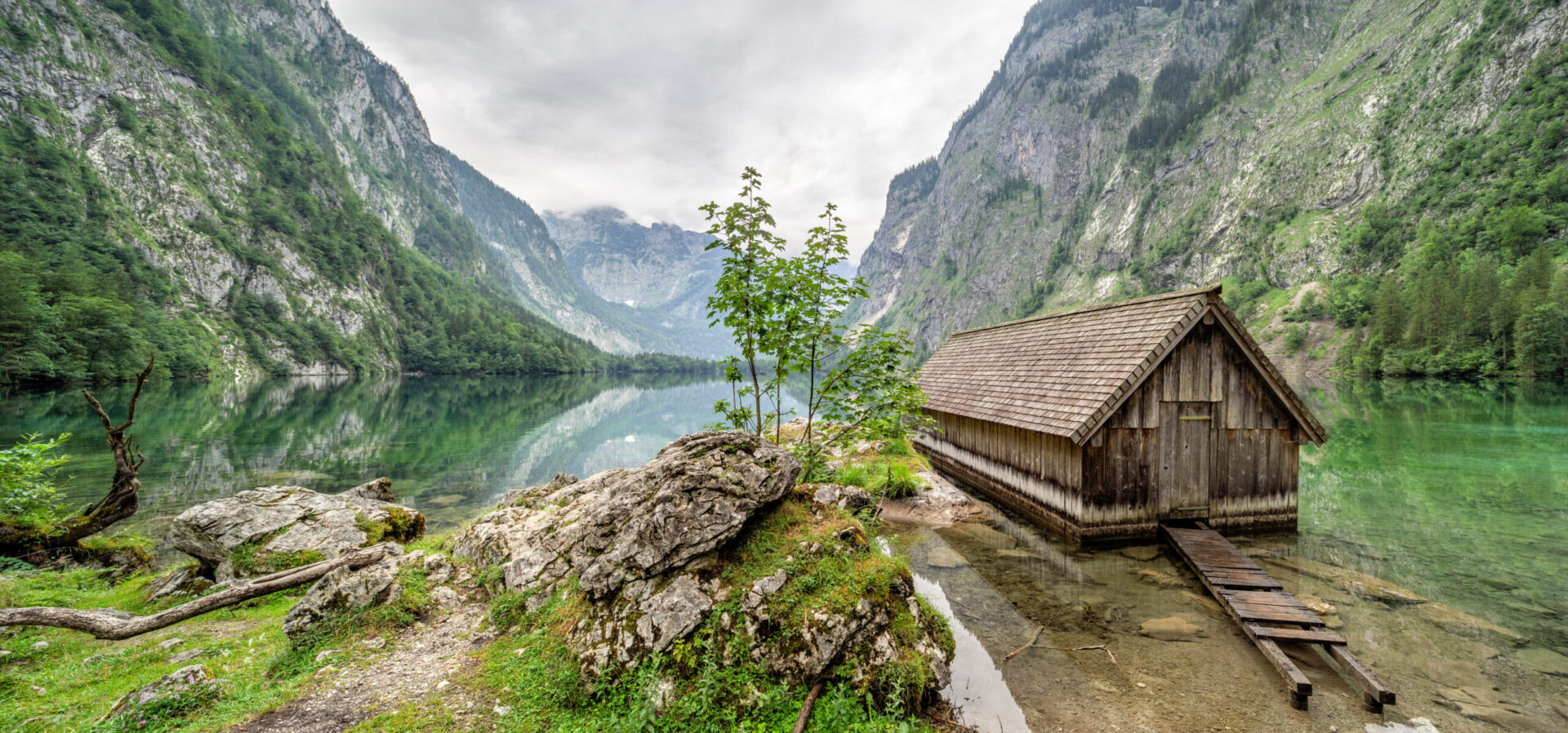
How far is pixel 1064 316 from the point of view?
59.1 feet

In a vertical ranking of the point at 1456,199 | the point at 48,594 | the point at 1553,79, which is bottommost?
the point at 48,594

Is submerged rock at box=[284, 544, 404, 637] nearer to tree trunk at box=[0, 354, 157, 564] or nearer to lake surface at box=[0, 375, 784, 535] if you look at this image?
tree trunk at box=[0, 354, 157, 564]

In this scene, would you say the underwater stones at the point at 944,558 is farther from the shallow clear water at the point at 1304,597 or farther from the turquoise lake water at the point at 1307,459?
the turquoise lake water at the point at 1307,459

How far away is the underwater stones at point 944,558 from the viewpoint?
472 inches

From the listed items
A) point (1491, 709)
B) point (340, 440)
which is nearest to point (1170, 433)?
point (1491, 709)

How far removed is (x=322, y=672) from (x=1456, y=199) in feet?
475

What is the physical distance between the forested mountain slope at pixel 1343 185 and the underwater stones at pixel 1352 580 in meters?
77.5

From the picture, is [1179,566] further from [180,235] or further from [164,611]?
[180,235]

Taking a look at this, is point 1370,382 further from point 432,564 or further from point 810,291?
point 432,564

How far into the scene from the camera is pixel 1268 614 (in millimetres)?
8492

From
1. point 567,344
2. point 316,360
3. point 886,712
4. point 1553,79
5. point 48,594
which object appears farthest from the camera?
point 567,344

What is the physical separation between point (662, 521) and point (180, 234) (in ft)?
460

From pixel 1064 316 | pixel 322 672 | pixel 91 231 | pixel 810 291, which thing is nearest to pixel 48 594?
pixel 322 672

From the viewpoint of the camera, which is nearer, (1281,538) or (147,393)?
(1281,538)
